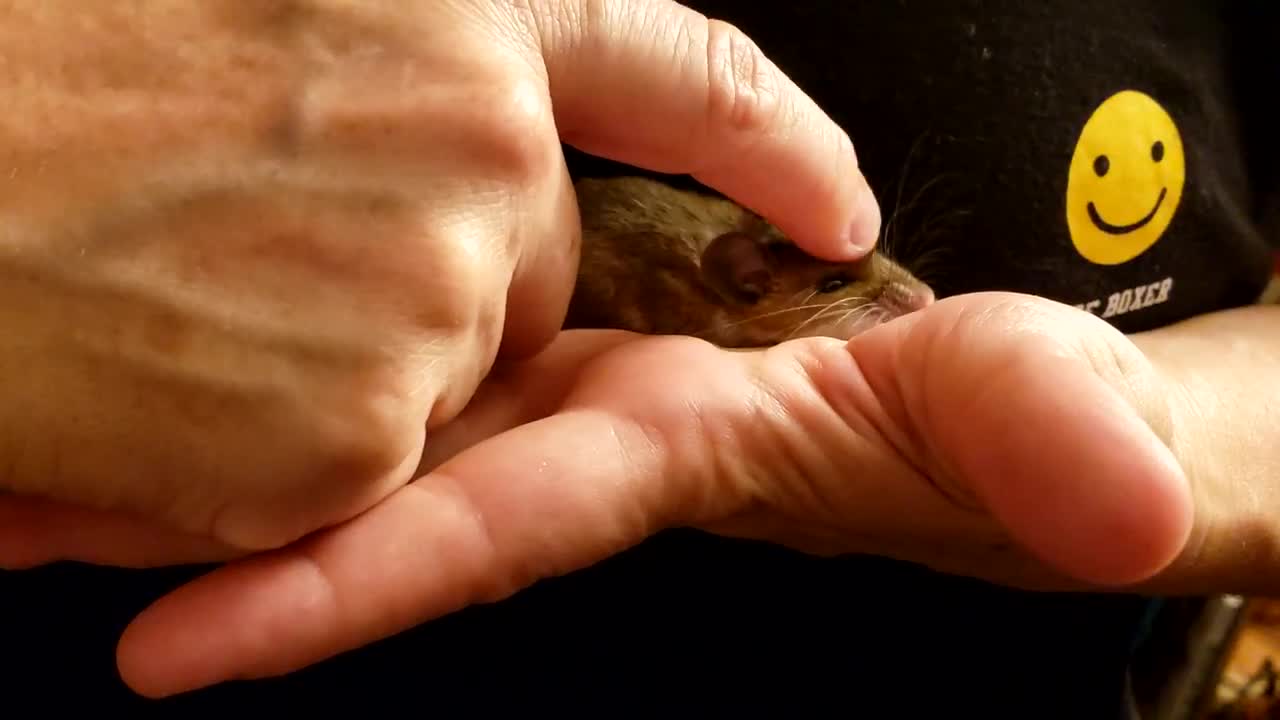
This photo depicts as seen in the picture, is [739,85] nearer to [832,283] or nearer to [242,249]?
[242,249]

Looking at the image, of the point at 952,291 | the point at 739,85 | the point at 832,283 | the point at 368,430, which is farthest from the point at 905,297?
the point at 368,430

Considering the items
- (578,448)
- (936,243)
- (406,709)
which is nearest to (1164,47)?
(936,243)

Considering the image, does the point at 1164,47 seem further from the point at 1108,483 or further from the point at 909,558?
the point at 1108,483

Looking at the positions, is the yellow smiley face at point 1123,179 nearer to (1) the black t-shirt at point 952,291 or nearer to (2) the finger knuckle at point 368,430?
(1) the black t-shirt at point 952,291

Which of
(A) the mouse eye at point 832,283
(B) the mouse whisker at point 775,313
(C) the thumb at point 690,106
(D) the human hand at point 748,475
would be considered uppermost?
(C) the thumb at point 690,106

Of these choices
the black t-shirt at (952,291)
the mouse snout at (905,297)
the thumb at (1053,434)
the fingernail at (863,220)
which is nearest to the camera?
the thumb at (1053,434)

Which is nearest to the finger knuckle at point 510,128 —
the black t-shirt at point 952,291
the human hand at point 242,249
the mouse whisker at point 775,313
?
the human hand at point 242,249
